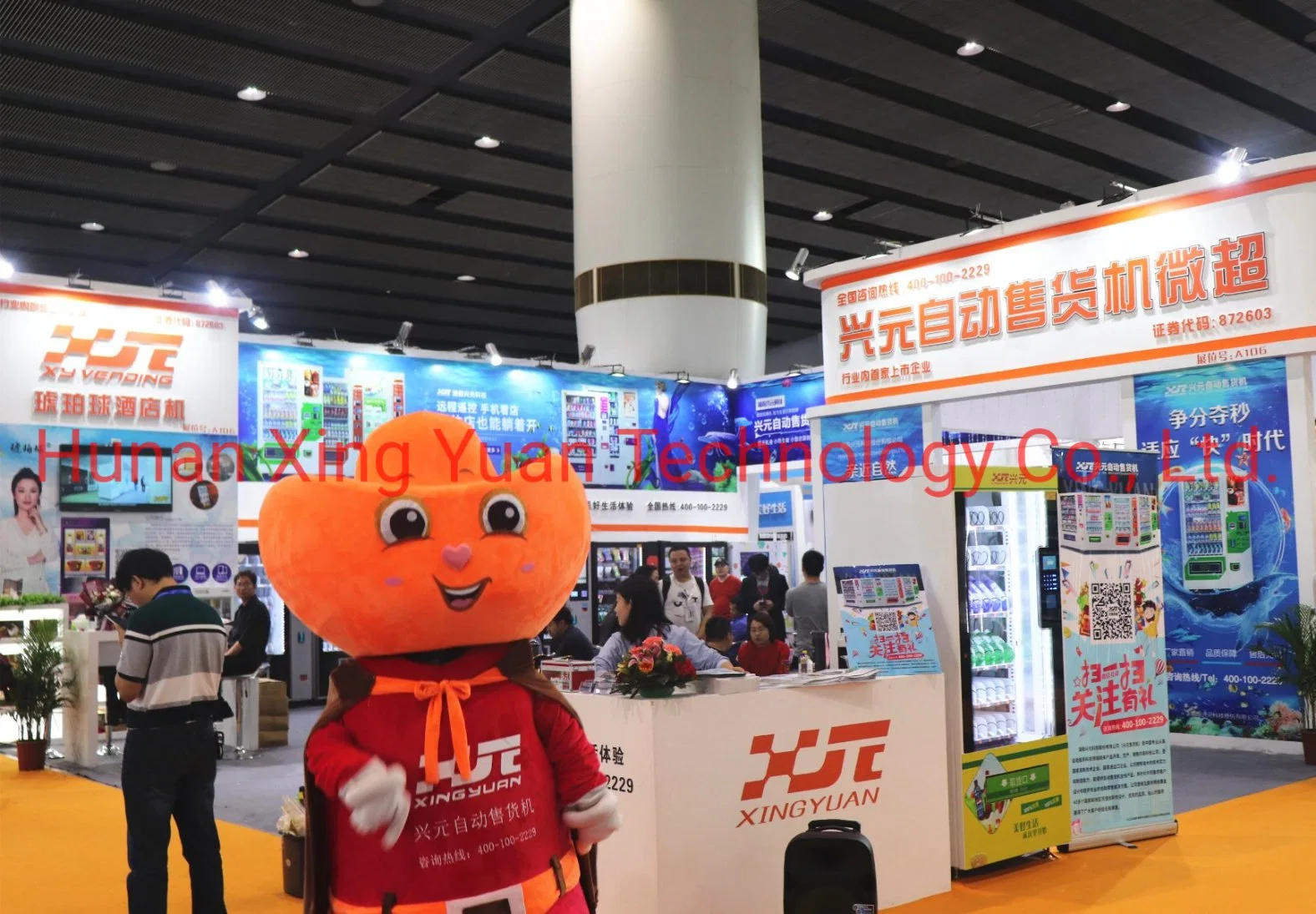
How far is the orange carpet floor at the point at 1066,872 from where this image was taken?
4652mm

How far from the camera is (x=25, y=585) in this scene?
902 centimetres

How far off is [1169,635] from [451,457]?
22.6 ft

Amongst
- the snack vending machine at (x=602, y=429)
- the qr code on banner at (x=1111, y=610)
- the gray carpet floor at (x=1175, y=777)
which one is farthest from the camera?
the snack vending machine at (x=602, y=429)

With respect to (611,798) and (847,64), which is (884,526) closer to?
(611,798)

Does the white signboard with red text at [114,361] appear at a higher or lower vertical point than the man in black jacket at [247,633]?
higher

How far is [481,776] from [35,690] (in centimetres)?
686

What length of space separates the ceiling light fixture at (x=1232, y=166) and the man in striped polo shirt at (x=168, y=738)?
679 cm

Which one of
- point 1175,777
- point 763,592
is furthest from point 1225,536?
point 763,592

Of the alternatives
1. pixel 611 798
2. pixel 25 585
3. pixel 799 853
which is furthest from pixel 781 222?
pixel 611 798

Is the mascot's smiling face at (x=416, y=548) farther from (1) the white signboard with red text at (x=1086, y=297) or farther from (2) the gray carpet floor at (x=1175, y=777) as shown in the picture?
(1) the white signboard with red text at (x=1086, y=297)

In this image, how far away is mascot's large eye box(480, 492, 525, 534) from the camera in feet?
8.88

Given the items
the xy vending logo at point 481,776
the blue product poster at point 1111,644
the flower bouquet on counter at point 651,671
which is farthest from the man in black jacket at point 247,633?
the blue product poster at point 1111,644

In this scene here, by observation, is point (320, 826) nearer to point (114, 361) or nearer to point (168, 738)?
point (168, 738)

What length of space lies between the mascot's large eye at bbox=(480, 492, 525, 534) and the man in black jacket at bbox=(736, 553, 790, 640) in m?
6.82
